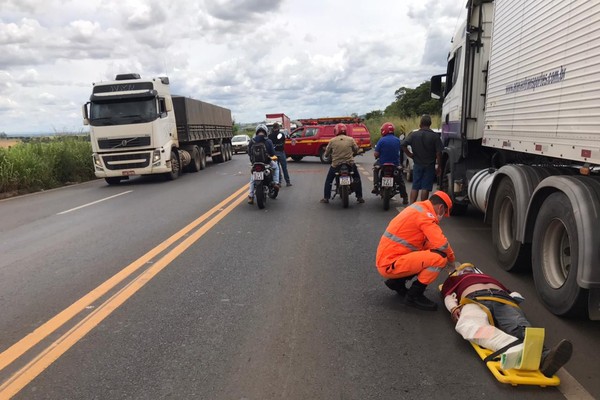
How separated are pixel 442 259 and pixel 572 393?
4.90 feet

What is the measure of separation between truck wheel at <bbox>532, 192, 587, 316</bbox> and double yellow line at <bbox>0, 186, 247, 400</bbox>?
3.92 meters

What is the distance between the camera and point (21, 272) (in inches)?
219

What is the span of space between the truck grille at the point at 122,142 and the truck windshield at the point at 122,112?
1.69 feet

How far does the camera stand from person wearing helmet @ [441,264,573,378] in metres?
2.87

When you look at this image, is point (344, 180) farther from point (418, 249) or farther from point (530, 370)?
point (530, 370)

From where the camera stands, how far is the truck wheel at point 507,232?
4.92m

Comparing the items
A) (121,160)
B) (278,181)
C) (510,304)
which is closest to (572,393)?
(510,304)

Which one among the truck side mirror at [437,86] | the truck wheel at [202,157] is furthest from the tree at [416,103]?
the truck side mirror at [437,86]

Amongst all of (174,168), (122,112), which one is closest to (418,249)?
(122,112)

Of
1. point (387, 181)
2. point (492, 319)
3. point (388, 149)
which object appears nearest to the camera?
point (492, 319)

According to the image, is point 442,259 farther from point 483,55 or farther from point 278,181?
point 278,181

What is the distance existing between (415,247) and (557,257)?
126 centimetres

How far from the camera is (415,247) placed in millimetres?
4246

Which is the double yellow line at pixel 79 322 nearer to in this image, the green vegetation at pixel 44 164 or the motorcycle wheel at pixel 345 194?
the motorcycle wheel at pixel 345 194
